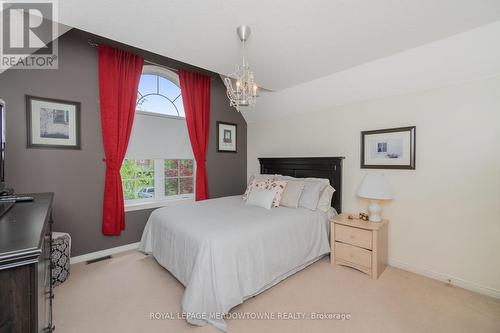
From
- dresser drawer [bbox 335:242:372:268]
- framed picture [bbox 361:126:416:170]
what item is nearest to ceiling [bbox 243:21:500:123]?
framed picture [bbox 361:126:416:170]

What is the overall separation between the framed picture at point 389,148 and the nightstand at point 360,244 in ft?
2.35

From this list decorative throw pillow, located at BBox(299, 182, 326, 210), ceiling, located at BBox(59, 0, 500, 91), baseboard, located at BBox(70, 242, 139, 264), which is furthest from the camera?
decorative throw pillow, located at BBox(299, 182, 326, 210)

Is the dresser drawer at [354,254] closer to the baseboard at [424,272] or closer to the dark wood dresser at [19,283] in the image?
the baseboard at [424,272]

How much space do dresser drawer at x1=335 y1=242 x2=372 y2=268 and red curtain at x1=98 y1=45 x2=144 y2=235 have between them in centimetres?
289

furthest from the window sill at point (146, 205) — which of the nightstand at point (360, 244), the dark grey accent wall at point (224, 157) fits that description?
the nightstand at point (360, 244)

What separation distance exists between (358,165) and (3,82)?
4.21 metres

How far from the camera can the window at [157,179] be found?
3.29 m

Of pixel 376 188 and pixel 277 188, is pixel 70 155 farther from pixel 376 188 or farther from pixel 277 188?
pixel 376 188

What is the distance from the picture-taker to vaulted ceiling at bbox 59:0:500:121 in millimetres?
1686

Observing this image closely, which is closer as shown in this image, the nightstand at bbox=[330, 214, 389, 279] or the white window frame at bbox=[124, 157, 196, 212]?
the nightstand at bbox=[330, 214, 389, 279]

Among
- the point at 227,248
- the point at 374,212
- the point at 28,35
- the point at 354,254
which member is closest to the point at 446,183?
the point at 374,212

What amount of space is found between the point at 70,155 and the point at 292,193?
2.83m

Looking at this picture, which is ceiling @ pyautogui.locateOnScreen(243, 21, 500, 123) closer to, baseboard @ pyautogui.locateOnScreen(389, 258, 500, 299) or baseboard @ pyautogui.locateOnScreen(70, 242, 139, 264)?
baseboard @ pyautogui.locateOnScreen(389, 258, 500, 299)

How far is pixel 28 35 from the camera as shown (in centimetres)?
225
